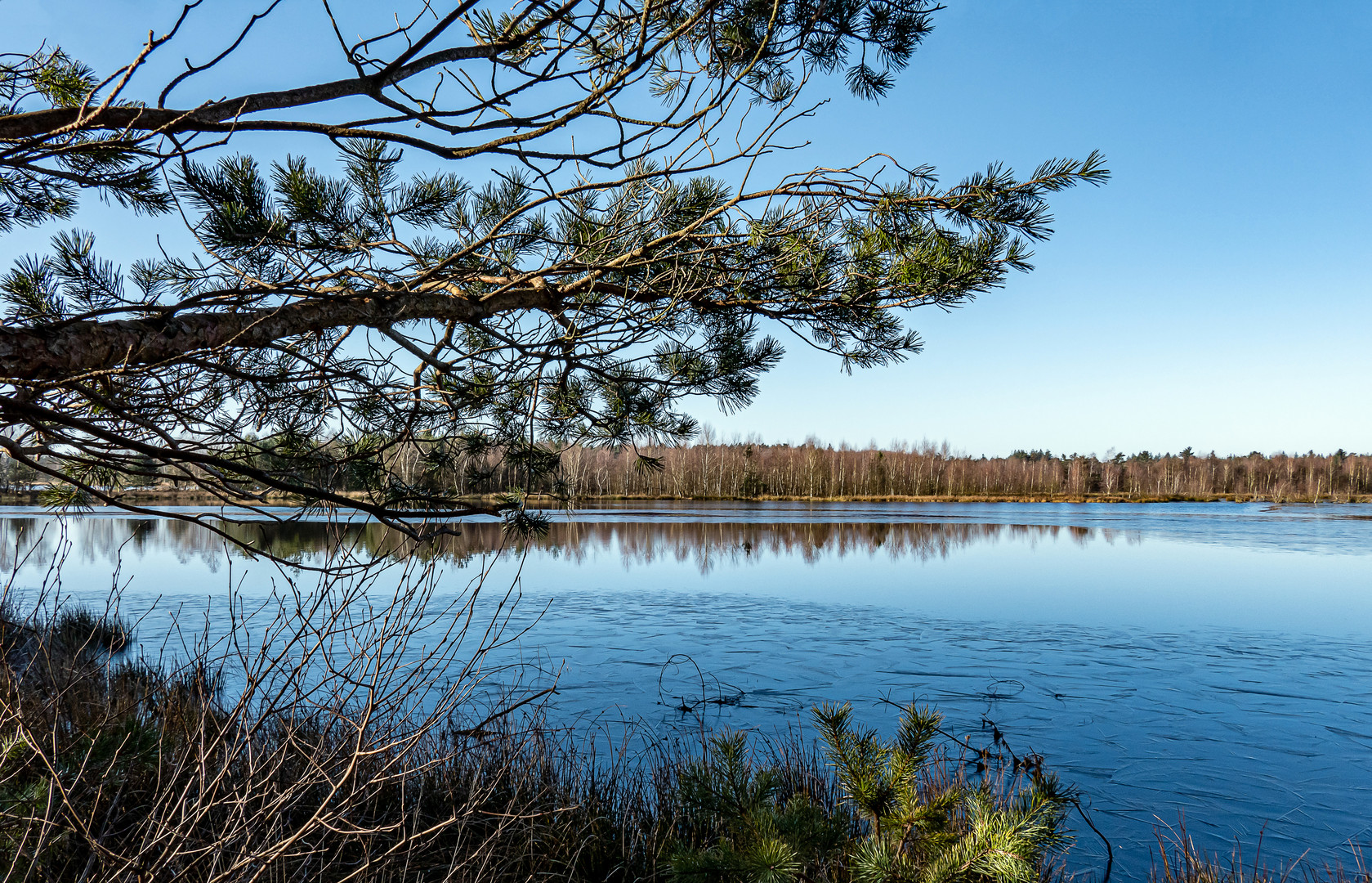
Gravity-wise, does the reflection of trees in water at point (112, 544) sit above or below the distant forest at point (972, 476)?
below

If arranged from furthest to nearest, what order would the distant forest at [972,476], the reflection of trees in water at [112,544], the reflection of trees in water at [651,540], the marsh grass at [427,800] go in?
the distant forest at [972,476] → the reflection of trees in water at [651,540] → the reflection of trees in water at [112,544] → the marsh grass at [427,800]

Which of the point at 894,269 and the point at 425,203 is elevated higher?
the point at 425,203

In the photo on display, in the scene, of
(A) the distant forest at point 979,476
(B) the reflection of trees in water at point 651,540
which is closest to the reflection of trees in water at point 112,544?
(B) the reflection of trees in water at point 651,540

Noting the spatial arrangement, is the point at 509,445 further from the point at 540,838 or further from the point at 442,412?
the point at 540,838

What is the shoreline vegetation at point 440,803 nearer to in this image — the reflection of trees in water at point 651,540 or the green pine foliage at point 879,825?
the green pine foliage at point 879,825

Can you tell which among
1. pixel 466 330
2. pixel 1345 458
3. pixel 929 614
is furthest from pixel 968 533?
pixel 1345 458

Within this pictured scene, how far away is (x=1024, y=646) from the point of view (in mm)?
8781

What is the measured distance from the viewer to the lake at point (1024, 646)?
15.7 ft

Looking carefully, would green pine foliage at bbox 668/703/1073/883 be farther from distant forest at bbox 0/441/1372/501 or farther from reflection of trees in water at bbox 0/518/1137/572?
distant forest at bbox 0/441/1372/501

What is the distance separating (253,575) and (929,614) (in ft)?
43.0

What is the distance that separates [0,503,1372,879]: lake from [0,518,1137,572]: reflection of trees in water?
261mm

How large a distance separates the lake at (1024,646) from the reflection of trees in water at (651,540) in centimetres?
26

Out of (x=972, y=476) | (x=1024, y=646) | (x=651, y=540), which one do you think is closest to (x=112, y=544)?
(x=651, y=540)

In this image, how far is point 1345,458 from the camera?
84.7 metres
